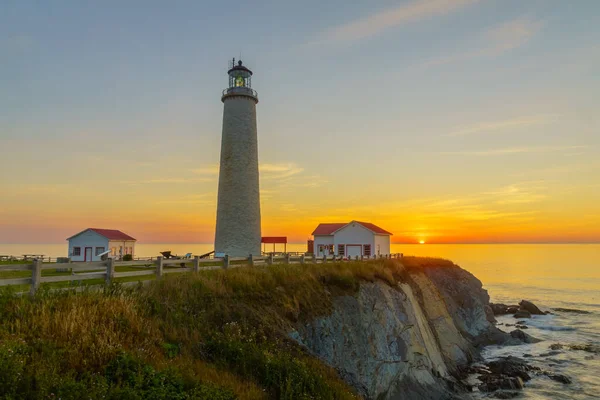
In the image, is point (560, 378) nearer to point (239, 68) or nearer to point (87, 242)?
point (239, 68)

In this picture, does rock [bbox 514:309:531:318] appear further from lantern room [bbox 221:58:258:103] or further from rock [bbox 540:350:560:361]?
lantern room [bbox 221:58:258:103]

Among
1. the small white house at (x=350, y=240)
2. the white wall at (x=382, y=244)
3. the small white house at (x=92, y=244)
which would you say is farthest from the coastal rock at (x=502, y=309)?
the small white house at (x=92, y=244)

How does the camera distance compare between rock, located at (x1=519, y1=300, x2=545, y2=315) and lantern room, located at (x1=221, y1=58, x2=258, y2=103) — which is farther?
rock, located at (x1=519, y1=300, x2=545, y2=315)

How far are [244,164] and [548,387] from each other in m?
26.0

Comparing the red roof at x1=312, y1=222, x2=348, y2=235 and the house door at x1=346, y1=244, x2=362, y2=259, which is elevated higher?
the red roof at x1=312, y1=222, x2=348, y2=235

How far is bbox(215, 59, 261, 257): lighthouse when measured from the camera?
3177 cm

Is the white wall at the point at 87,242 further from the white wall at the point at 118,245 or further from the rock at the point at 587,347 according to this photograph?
the rock at the point at 587,347

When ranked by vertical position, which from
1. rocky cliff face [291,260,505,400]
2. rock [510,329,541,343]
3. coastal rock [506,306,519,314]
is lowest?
coastal rock [506,306,519,314]

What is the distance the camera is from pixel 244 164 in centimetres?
3192

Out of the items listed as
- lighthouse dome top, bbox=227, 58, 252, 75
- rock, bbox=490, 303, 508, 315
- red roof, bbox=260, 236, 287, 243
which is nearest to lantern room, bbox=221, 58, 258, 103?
lighthouse dome top, bbox=227, 58, 252, 75

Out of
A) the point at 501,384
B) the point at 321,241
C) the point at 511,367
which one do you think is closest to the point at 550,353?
the point at 511,367

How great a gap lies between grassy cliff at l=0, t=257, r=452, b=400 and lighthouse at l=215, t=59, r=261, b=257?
51.4 ft

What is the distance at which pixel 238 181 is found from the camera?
31.8m

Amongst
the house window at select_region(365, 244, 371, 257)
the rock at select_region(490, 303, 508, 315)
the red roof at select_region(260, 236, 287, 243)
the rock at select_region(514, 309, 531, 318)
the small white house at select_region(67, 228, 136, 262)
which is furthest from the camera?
the rock at select_region(490, 303, 508, 315)
